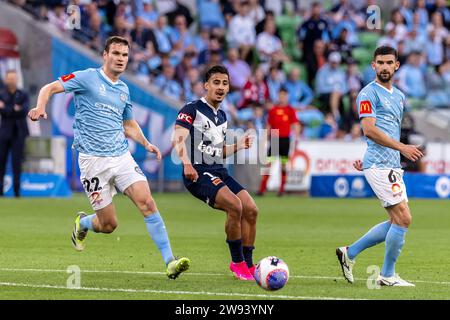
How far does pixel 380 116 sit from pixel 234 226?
1.91 m

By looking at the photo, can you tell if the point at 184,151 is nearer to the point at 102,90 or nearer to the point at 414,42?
the point at 102,90

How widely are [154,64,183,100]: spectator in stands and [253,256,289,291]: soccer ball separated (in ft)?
61.1

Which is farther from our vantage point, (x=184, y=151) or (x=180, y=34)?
(x=180, y=34)

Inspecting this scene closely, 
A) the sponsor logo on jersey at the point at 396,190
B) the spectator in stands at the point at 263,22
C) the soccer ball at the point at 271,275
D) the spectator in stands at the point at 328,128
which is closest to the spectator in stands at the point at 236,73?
the spectator in stands at the point at 263,22

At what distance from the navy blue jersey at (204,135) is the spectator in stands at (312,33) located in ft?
65.2

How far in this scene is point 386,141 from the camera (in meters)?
10.9

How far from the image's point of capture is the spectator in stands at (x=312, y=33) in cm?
3184

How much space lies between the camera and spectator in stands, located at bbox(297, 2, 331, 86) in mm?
31844

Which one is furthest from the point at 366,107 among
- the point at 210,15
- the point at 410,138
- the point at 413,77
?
the point at 413,77

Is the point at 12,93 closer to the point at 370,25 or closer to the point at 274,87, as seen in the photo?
the point at 274,87

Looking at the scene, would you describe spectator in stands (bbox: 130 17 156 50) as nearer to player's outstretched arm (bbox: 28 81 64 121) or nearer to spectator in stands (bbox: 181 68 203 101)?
spectator in stands (bbox: 181 68 203 101)

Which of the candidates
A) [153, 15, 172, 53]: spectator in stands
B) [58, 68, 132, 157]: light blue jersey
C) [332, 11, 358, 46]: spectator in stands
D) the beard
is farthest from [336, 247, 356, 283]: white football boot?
[332, 11, 358, 46]: spectator in stands

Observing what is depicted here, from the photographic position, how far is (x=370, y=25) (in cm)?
3275

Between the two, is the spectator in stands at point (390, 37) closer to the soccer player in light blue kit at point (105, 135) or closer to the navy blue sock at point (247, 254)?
the navy blue sock at point (247, 254)
